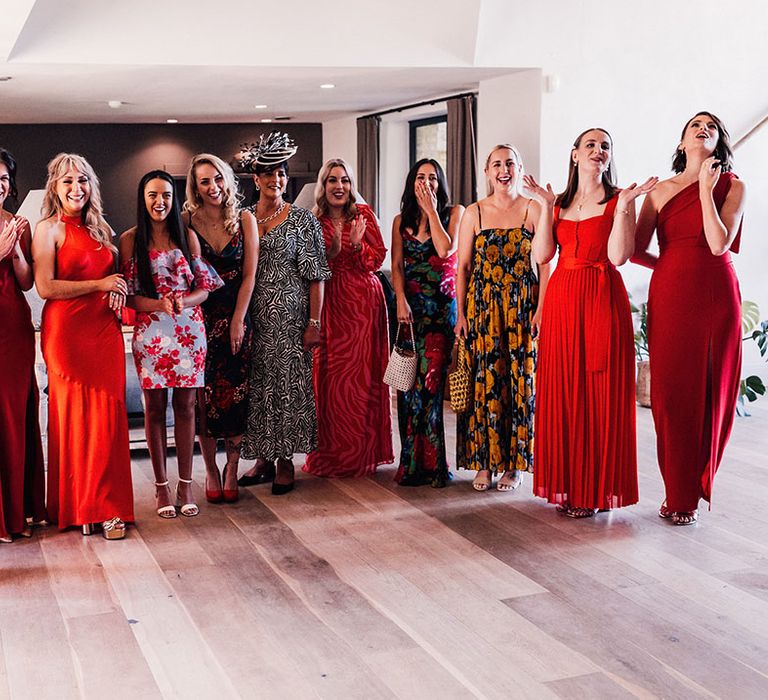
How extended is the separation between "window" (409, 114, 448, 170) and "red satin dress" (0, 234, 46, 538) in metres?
6.19

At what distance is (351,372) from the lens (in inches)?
200

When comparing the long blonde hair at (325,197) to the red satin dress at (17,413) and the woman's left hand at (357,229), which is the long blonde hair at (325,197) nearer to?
the woman's left hand at (357,229)

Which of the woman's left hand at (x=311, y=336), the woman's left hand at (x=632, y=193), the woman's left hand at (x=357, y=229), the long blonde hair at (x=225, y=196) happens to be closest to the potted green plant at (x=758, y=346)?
the woman's left hand at (x=632, y=193)

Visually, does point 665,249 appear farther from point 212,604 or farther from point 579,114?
point 579,114

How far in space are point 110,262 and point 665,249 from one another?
2289 millimetres

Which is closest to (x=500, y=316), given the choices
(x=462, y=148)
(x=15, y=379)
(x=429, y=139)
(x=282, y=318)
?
(x=282, y=318)

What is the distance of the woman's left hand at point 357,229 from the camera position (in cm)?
488

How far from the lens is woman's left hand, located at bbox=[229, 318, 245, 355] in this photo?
4.50m

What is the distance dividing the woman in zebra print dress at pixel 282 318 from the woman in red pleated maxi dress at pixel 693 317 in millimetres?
1507

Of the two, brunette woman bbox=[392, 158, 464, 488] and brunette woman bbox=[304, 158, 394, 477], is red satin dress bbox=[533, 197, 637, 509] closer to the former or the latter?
brunette woman bbox=[392, 158, 464, 488]

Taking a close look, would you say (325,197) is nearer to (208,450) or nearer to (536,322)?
(536,322)

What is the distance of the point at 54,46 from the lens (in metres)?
5.94

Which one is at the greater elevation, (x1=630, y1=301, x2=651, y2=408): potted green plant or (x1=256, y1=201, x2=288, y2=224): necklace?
(x1=256, y1=201, x2=288, y2=224): necklace

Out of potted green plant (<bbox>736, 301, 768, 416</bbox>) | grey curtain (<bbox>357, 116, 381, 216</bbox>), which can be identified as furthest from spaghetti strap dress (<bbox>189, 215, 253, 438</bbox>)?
grey curtain (<bbox>357, 116, 381, 216</bbox>)
